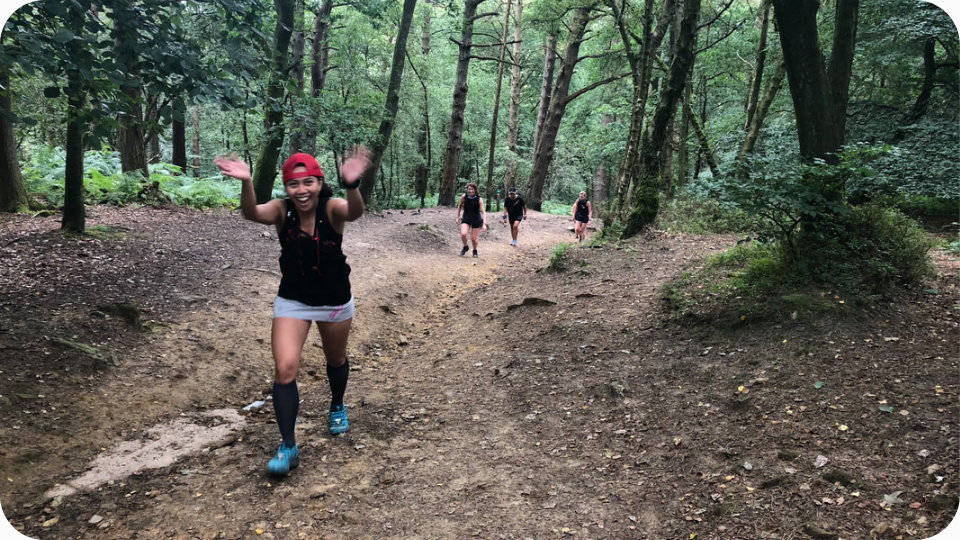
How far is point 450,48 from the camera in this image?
33.5 metres

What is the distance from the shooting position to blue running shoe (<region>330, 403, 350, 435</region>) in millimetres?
4020

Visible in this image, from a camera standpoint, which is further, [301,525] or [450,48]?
[450,48]

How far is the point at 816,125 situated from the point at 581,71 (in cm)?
3313

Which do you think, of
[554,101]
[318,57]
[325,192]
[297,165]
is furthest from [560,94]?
[297,165]

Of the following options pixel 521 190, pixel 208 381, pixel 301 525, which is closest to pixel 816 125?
pixel 301 525

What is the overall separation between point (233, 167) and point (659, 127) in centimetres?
882

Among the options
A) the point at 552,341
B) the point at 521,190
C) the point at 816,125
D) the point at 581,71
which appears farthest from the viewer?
the point at 581,71

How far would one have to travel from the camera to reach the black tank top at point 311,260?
3426 millimetres

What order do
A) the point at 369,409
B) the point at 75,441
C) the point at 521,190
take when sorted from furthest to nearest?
the point at 521,190 < the point at 369,409 < the point at 75,441

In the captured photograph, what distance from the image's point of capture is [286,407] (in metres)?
3.41

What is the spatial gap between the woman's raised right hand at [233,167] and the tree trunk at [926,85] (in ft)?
30.4

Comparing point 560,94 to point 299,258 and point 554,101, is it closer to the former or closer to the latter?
point 554,101

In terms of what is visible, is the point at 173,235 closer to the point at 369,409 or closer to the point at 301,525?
the point at 369,409

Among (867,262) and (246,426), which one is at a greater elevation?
(867,262)
